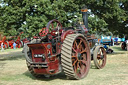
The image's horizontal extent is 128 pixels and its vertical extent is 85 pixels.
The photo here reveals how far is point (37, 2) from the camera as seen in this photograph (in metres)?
11.7

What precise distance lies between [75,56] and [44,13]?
6361mm

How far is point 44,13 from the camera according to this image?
12.1m

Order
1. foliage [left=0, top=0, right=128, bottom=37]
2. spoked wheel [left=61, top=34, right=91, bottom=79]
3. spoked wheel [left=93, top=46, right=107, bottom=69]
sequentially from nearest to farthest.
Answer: spoked wheel [left=61, top=34, right=91, bottom=79]
spoked wheel [left=93, top=46, right=107, bottom=69]
foliage [left=0, top=0, right=128, bottom=37]

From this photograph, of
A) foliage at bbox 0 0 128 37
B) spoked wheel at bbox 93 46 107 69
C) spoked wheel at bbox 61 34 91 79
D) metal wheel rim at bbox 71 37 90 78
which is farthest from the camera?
foliage at bbox 0 0 128 37

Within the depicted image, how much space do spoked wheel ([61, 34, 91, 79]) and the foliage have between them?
5.04 meters

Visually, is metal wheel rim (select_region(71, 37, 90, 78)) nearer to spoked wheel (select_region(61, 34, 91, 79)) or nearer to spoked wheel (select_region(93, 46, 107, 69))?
spoked wheel (select_region(61, 34, 91, 79))

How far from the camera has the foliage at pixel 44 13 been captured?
11.7m

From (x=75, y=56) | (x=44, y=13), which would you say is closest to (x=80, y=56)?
(x=75, y=56)

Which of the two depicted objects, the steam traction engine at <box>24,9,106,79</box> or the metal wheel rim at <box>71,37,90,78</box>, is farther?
the metal wheel rim at <box>71,37,90,78</box>

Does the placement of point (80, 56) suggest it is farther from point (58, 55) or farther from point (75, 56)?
point (58, 55)

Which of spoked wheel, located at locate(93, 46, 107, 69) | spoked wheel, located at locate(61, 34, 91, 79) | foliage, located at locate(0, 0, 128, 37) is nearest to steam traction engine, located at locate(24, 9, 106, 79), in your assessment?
spoked wheel, located at locate(61, 34, 91, 79)

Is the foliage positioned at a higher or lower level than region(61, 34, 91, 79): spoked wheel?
higher

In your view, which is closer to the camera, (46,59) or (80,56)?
(46,59)

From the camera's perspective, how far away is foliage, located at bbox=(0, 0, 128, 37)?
11.7 meters
